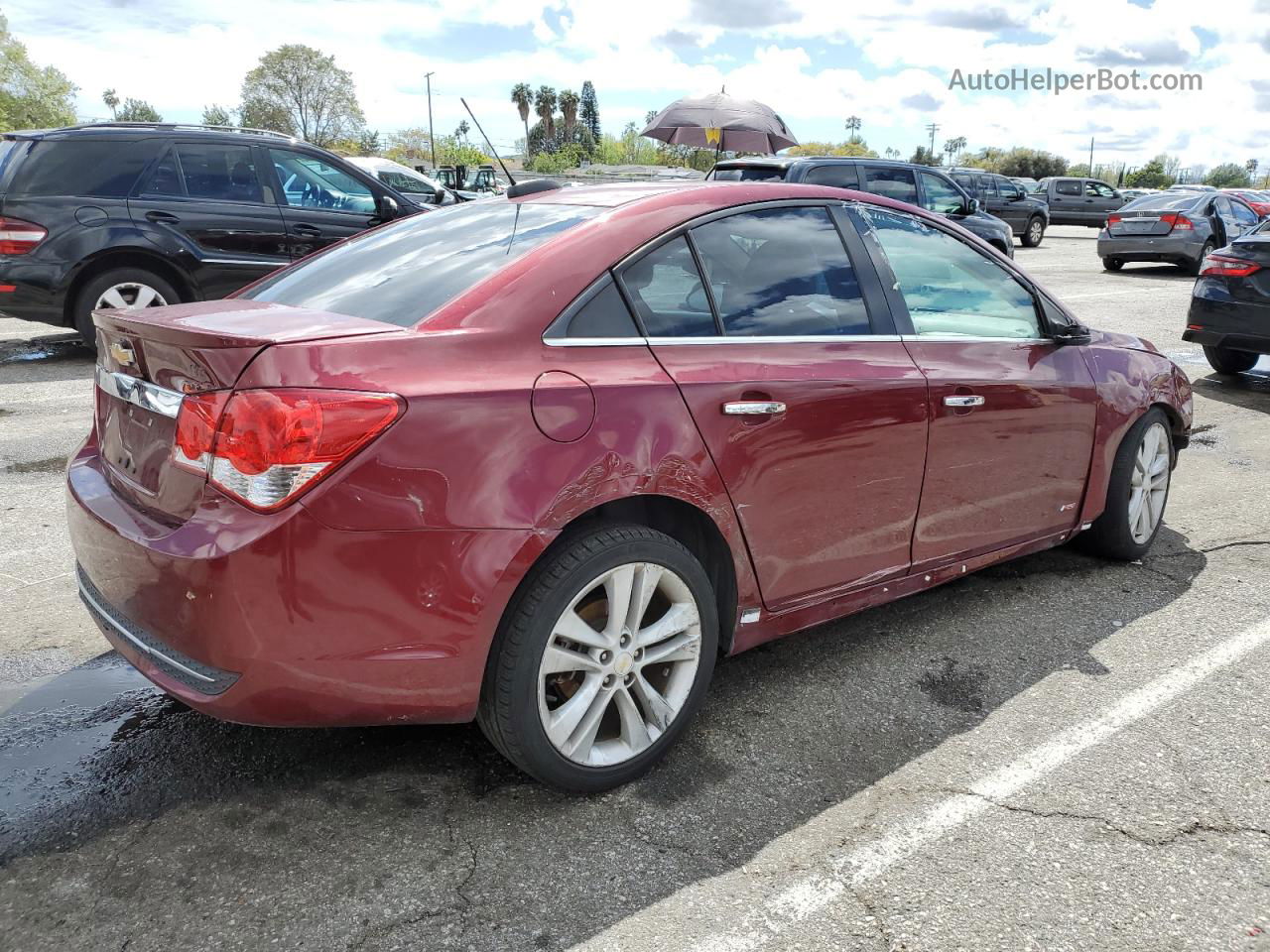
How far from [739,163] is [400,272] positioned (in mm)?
9570

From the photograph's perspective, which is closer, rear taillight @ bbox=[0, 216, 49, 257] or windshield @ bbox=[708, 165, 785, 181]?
rear taillight @ bbox=[0, 216, 49, 257]

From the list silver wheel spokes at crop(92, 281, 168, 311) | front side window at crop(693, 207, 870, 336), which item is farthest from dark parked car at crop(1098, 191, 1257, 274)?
front side window at crop(693, 207, 870, 336)

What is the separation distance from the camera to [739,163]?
11922mm

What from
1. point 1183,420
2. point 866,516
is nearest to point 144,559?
point 866,516

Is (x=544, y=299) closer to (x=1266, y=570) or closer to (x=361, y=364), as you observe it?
(x=361, y=364)

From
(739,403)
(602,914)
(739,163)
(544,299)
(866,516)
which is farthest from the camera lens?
(739,163)

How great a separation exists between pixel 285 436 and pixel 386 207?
303 inches

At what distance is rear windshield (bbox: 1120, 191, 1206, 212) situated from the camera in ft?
62.7

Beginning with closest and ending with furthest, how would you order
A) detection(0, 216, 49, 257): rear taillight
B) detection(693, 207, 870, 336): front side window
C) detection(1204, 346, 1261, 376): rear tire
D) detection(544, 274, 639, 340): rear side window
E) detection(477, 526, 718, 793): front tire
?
detection(477, 526, 718, 793): front tire → detection(544, 274, 639, 340): rear side window → detection(693, 207, 870, 336): front side window → detection(0, 216, 49, 257): rear taillight → detection(1204, 346, 1261, 376): rear tire

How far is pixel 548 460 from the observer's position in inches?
98.4

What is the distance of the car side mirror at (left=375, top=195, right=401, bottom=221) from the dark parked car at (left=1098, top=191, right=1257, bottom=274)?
14.5 meters

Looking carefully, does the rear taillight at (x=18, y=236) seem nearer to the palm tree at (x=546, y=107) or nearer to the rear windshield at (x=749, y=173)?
the rear windshield at (x=749, y=173)

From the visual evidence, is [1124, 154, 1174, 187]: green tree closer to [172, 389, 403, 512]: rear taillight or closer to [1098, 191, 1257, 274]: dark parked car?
[1098, 191, 1257, 274]: dark parked car

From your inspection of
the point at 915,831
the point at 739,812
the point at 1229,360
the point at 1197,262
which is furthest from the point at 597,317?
the point at 1197,262
